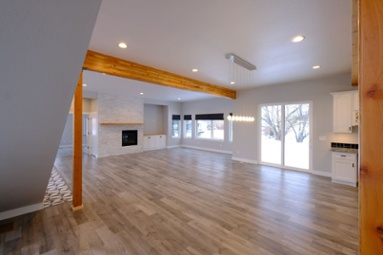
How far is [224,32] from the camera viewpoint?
2.60 meters

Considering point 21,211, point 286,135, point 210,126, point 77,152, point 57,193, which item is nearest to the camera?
point 21,211

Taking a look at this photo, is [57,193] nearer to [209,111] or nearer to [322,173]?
[322,173]

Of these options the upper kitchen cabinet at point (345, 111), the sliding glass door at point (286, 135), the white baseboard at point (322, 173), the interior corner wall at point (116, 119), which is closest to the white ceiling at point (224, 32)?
the upper kitchen cabinet at point (345, 111)

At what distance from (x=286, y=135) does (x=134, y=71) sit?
5244 mm

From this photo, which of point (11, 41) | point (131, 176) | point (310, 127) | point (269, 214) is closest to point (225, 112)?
point (310, 127)

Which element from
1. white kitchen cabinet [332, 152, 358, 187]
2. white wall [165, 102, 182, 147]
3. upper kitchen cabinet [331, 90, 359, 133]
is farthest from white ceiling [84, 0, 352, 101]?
white wall [165, 102, 182, 147]

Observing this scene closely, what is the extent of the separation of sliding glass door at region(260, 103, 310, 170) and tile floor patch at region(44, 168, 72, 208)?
6.13 metres

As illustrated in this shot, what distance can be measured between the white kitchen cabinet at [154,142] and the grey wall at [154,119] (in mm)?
681

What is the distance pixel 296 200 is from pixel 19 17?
Answer: 15.3 ft

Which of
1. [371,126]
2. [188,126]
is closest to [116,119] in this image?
[188,126]

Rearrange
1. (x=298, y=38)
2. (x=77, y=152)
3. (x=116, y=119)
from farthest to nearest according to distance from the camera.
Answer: (x=116, y=119) → (x=77, y=152) → (x=298, y=38)

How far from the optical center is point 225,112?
9375mm

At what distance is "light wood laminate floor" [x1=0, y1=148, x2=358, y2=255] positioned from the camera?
93.5 inches

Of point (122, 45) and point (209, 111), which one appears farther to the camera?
point (209, 111)
